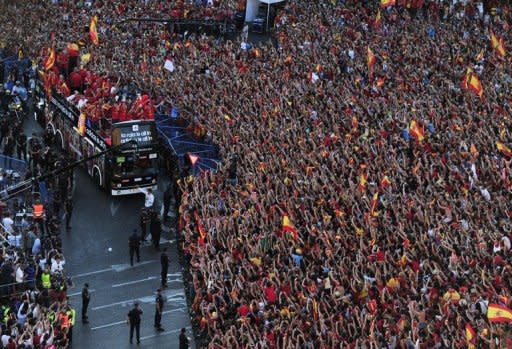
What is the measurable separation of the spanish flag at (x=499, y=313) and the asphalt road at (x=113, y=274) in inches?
297

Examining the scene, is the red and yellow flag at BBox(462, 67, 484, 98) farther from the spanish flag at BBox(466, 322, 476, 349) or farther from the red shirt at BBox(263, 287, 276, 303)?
the spanish flag at BBox(466, 322, 476, 349)

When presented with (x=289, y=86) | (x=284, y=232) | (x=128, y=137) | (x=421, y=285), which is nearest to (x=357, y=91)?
(x=289, y=86)

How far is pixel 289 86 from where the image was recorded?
1708 inches

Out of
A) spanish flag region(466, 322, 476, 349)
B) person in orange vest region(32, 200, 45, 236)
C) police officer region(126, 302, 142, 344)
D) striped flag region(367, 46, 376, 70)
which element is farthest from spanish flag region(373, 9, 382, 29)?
spanish flag region(466, 322, 476, 349)

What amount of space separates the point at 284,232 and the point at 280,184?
342 cm

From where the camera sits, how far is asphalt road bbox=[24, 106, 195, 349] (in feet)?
96.3

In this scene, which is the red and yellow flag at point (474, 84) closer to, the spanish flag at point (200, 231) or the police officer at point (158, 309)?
the spanish flag at point (200, 231)

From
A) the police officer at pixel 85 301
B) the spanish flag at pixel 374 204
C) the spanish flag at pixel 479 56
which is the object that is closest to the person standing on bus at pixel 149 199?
the police officer at pixel 85 301

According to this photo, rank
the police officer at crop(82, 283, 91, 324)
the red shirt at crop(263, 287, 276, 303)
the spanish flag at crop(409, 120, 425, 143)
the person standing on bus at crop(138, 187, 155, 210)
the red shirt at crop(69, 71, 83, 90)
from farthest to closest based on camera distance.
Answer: the red shirt at crop(69, 71, 83, 90) < the spanish flag at crop(409, 120, 425, 143) < the person standing on bus at crop(138, 187, 155, 210) < the police officer at crop(82, 283, 91, 324) < the red shirt at crop(263, 287, 276, 303)

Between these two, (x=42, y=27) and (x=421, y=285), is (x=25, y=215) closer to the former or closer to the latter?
(x=421, y=285)

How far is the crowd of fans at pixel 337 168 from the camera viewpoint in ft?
86.7

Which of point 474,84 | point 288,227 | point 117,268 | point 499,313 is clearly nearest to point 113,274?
point 117,268

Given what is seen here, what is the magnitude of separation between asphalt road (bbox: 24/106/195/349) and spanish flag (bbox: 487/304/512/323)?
755 centimetres

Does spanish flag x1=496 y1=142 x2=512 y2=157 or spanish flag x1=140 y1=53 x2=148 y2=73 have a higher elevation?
spanish flag x1=140 y1=53 x2=148 y2=73
